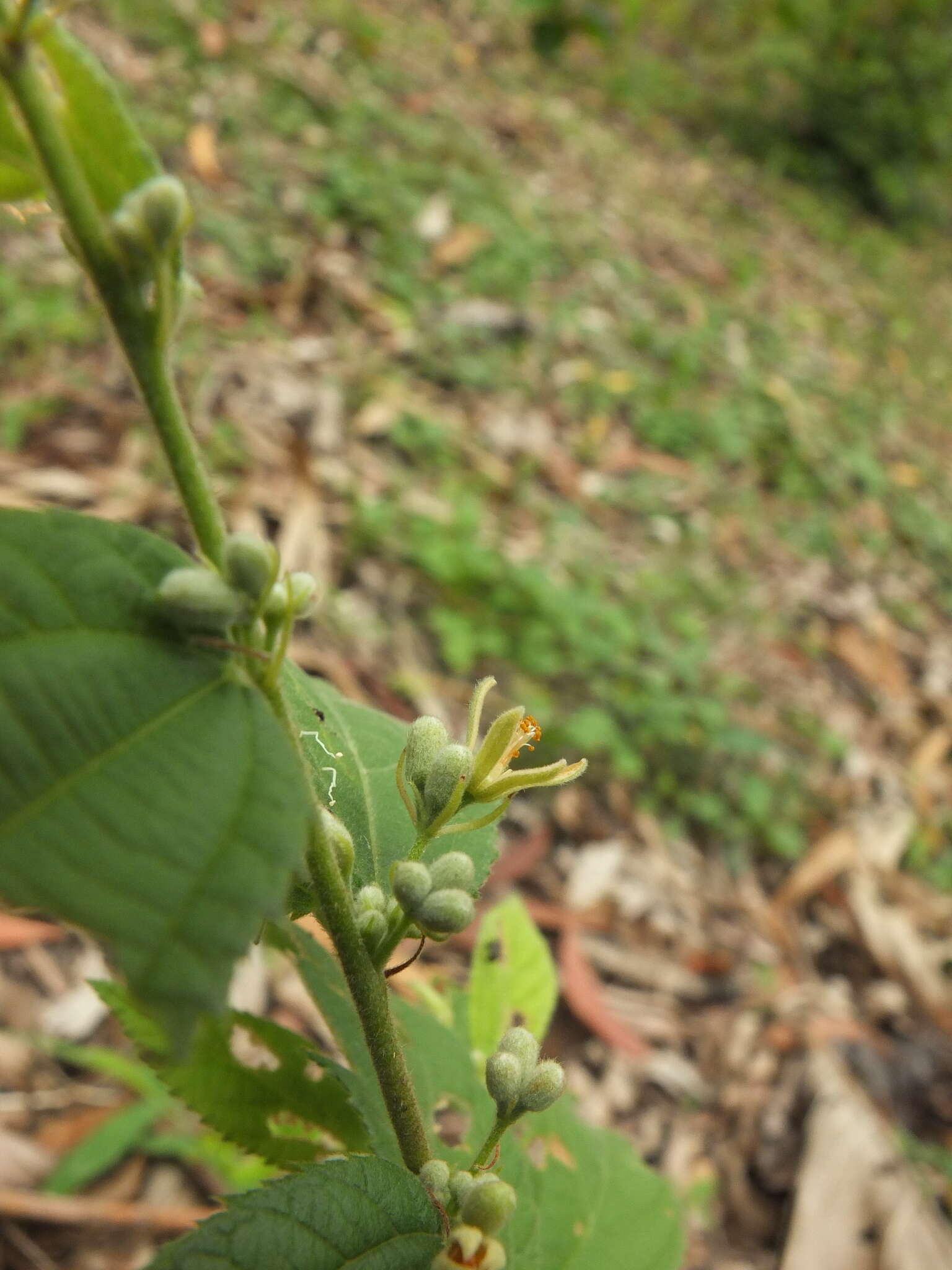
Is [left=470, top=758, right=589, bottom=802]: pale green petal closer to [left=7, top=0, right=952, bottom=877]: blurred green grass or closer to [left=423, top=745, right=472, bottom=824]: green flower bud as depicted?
[left=423, top=745, right=472, bottom=824]: green flower bud

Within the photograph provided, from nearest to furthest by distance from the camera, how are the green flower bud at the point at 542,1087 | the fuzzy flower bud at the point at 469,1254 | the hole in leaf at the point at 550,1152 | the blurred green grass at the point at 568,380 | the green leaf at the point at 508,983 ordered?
1. the fuzzy flower bud at the point at 469,1254
2. the green flower bud at the point at 542,1087
3. the hole in leaf at the point at 550,1152
4. the green leaf at the point at 508,983
5. the blurred green grass at the point at 568,380

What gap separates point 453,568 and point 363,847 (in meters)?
2.48

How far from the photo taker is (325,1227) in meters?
0.68

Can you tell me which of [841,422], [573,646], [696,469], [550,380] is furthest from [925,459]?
[573,646]

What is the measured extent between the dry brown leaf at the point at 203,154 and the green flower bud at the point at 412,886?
14.0 feet

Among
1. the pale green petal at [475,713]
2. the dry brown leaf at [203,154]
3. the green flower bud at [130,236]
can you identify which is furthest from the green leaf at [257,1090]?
the dry brown leaf at [203,154]

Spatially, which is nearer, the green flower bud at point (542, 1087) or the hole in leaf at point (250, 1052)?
the green flower bud at point (542, 1087)

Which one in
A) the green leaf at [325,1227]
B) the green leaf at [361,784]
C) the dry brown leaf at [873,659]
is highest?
the green leaf at [361,784]

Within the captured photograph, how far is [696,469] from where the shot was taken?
4.86m

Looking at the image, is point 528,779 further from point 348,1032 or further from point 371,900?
point 348,1032

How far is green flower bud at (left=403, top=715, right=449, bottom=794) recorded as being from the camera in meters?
0.83

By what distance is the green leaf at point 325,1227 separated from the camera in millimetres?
625

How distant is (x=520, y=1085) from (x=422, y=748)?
290 millimetres

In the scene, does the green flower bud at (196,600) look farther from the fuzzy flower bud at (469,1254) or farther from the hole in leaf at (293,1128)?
the hole in leaf at (293,1128)
